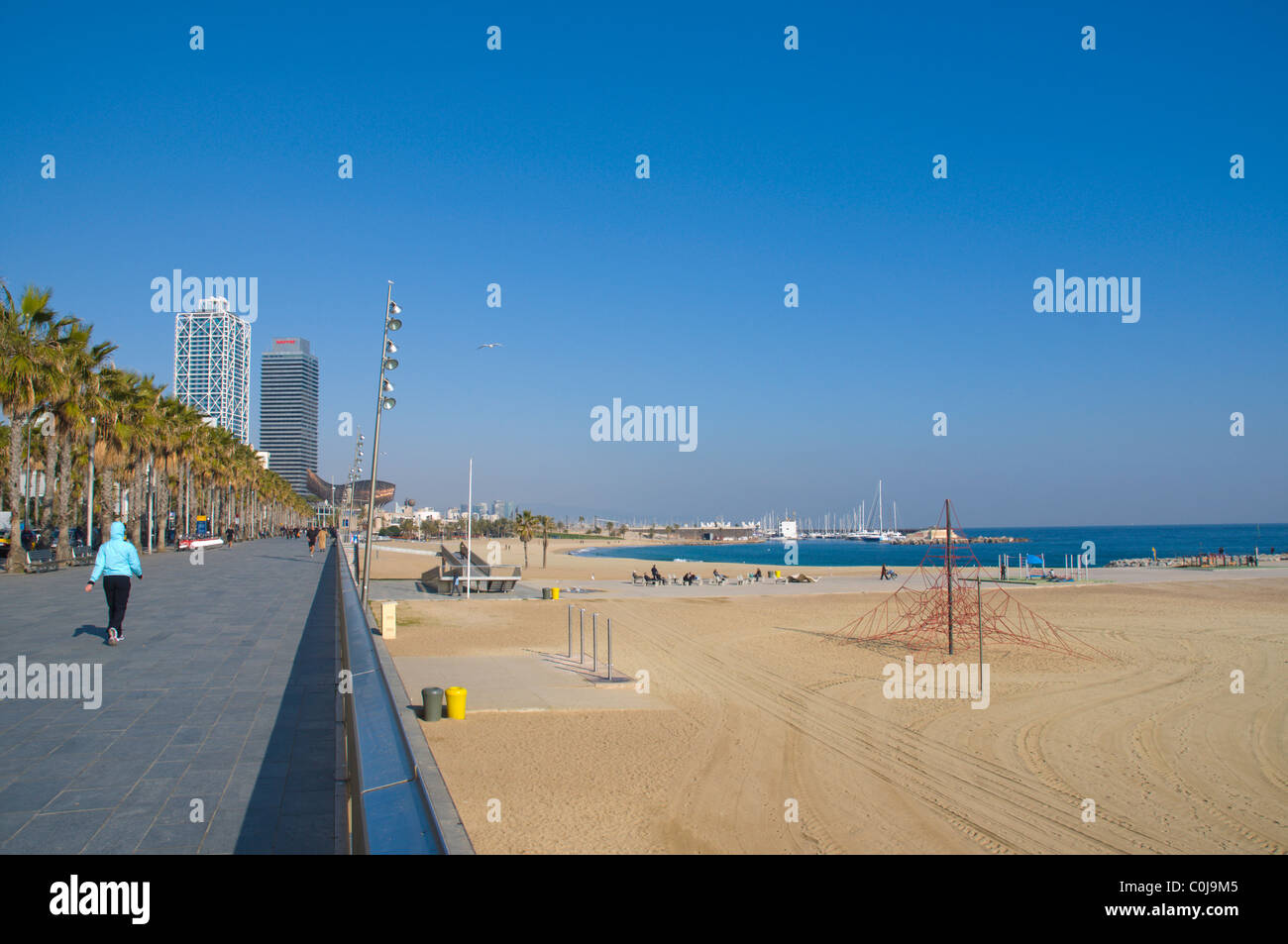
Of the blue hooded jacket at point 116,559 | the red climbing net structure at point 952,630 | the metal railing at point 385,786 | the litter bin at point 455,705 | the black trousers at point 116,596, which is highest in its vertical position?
the blue hooded jacket at point 116,559

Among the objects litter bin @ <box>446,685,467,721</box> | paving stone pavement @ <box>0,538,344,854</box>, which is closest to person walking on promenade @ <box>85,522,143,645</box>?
paving stone pavement @ <box>0,538,344,854</box>

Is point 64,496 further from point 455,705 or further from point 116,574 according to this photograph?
point 455,705

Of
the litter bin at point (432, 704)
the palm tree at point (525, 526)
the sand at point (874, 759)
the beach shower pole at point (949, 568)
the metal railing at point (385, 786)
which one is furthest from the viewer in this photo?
the palm tree at point (525, 526)

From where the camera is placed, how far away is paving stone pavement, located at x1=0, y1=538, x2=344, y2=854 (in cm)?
483

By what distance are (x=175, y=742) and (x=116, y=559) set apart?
238 inches

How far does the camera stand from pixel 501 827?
6.83 meters

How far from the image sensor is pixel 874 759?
963 cm

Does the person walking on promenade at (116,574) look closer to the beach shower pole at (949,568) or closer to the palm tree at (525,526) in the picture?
the beach shower pole at (949,568)

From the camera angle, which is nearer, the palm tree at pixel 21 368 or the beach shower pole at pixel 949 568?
the beach shower pole at pixel 949 568

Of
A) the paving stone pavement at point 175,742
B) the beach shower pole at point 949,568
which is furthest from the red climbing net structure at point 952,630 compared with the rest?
the paving stone pavement at point 175,742

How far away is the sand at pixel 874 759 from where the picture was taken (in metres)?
7.16

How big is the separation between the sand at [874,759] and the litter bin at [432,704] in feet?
0.53
